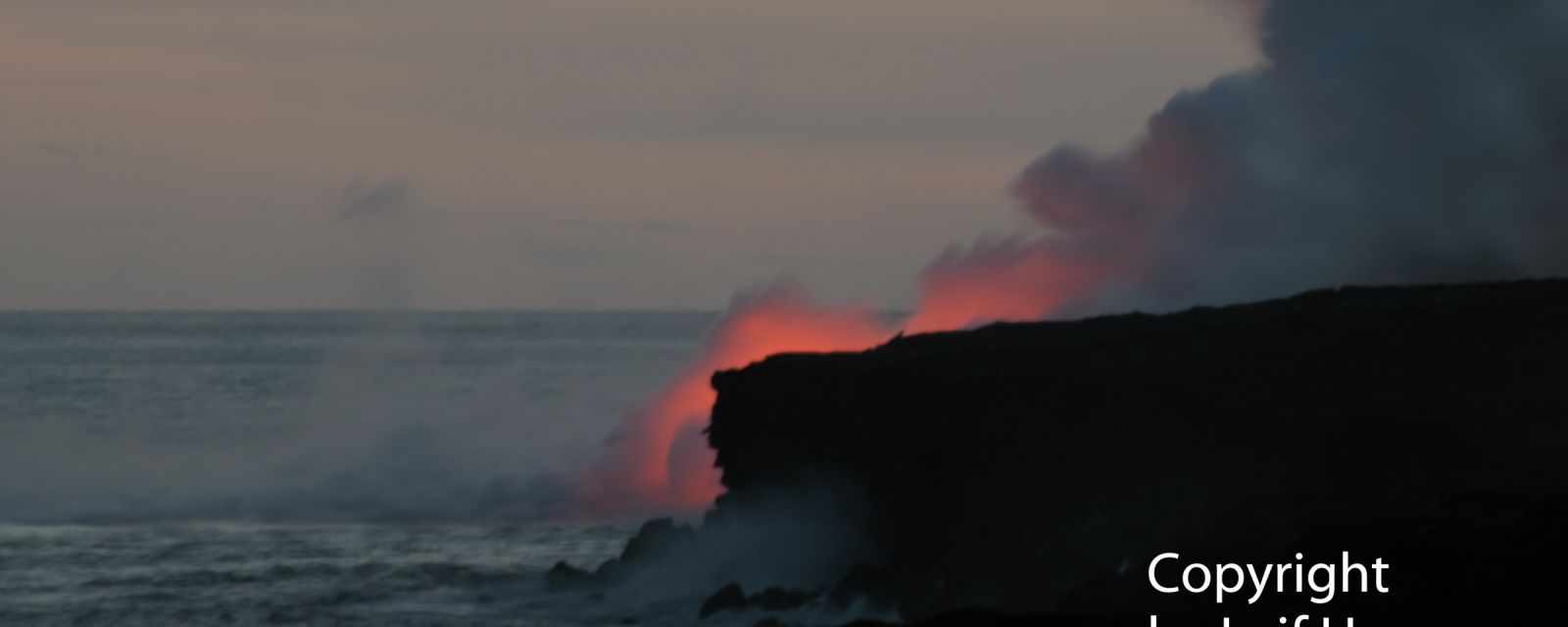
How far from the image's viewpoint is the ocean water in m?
40.3

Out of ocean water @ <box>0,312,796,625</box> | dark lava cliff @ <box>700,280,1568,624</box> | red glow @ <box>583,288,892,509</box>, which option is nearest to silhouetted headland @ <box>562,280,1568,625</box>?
dark lava cliff @ <box>700,280,1568,624</box>

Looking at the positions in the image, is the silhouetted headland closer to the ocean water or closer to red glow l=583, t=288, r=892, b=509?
the ocean water

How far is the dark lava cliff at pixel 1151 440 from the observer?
1235 inches

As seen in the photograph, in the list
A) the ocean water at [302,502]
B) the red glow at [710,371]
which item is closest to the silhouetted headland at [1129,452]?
the ocean water at [302,502]

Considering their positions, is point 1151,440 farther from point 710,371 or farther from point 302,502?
point 302,502

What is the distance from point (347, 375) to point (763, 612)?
108m

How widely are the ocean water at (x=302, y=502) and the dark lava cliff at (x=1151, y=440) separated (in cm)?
348

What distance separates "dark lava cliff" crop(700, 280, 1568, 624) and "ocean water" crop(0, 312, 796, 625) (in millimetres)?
3480

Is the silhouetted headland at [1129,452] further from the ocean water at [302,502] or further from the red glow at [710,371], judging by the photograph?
the red glow at [710,371]

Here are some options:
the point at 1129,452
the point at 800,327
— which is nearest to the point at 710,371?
the point at 800,327

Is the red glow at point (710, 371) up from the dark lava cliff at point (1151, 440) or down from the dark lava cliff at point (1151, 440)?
up

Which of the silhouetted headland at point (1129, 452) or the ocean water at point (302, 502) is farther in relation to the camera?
the ocean water at point (302, 502)

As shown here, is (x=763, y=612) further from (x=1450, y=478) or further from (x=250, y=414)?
(x=250, y=414)

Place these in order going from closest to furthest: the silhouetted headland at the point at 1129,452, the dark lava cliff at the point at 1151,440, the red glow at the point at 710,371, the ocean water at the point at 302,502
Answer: the silhouetted headland at the point at 1129,452 < the dark lava cliff at the point at 1151,440 < the ocean water at the point at 302,502 < the red glow at the point at 710,371
